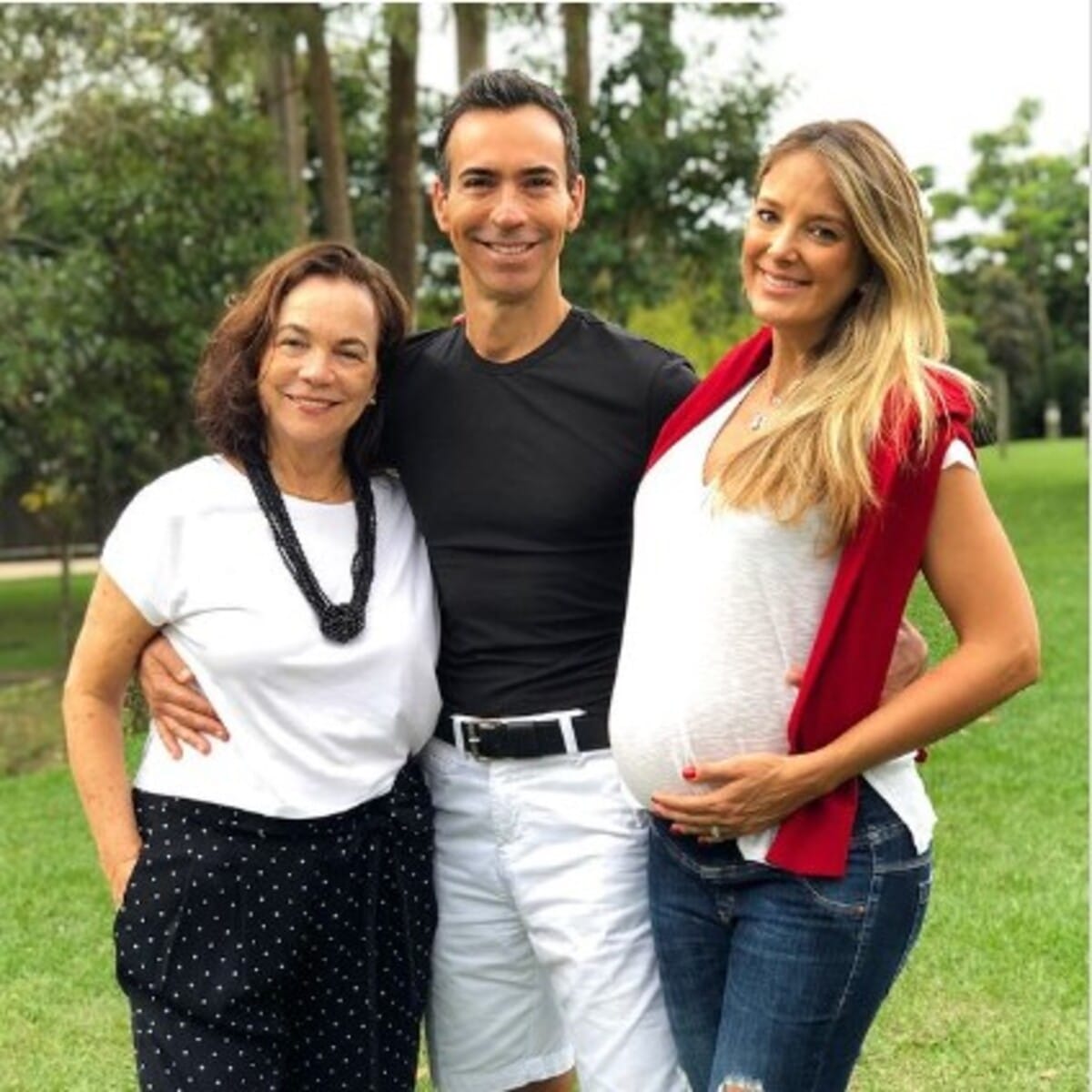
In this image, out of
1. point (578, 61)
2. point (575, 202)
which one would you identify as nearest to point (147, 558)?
point (575, 202)

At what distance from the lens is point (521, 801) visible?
3219 mm

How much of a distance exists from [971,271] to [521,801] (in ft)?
183

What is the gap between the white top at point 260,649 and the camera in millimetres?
3064

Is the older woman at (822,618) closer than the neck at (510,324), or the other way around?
the older woman at (822,618)

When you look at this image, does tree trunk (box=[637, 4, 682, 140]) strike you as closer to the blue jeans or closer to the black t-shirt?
the black t-shirt

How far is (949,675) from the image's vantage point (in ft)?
8.81

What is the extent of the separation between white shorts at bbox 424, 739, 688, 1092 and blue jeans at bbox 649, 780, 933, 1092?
0.28 meters

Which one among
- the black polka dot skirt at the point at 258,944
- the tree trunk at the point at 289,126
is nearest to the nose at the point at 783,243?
the black polka dot skirt at the point at 258,944

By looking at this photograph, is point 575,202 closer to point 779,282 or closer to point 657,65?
point 779,282

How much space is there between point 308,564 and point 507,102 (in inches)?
34.0

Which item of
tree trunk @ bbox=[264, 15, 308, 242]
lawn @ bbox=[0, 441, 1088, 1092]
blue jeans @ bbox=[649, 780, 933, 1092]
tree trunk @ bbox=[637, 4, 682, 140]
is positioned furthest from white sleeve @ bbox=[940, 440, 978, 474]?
tree trunk @ bbox=[637, 4, 682, 140]

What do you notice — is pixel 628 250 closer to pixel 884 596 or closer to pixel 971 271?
pixel 884 596

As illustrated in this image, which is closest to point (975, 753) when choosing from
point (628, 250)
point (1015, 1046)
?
point (1015, 1046)

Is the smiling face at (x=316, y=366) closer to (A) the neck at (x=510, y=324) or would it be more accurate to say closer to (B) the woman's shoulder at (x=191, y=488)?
(B) the woman's shoulder at (x=191, y=488)
